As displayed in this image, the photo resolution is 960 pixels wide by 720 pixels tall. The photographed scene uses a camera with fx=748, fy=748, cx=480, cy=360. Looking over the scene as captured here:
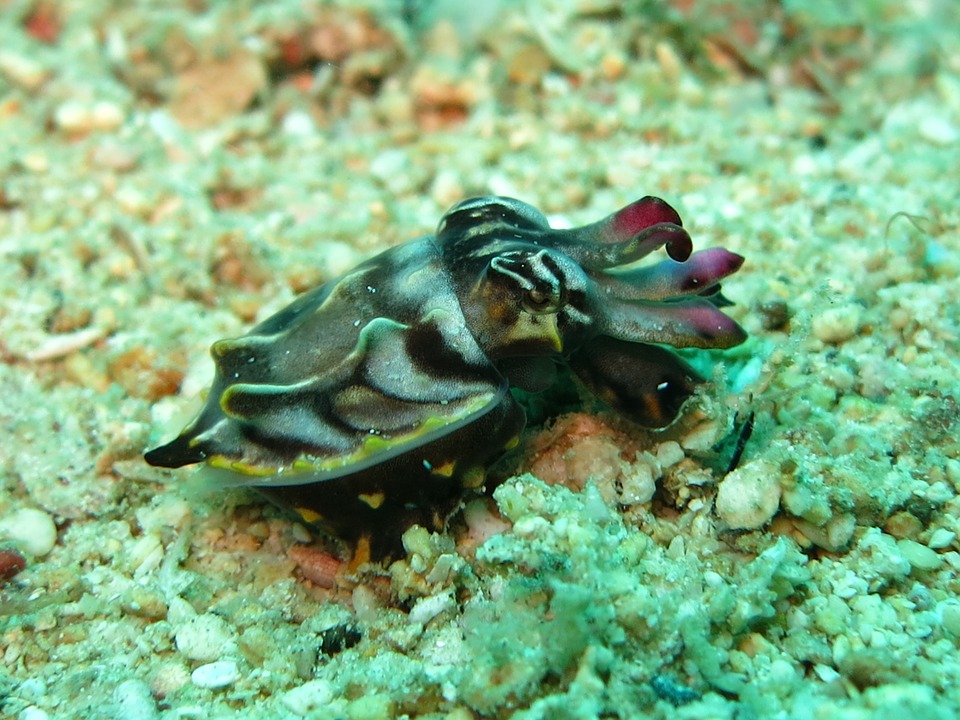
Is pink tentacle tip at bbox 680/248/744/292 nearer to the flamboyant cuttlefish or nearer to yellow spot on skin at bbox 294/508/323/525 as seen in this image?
the flamboyant cuttlefish

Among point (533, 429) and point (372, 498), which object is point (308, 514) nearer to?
point (372, 498)

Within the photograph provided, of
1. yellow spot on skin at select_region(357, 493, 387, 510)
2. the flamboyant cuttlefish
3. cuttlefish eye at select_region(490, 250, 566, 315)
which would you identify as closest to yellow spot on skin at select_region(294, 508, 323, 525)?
the flamboyant cuttlefish

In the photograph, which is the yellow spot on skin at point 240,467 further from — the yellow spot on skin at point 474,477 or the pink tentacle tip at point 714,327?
the pink tentacle tip at point 714,327

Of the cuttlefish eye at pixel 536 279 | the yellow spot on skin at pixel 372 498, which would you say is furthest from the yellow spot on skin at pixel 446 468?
the cuttlefish eye at pixel 536 279

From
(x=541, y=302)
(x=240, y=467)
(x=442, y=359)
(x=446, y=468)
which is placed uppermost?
(x=541, y=302)

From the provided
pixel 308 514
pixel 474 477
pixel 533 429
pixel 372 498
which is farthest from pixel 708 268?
pixel 308 514

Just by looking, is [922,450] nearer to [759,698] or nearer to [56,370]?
[759,698]
